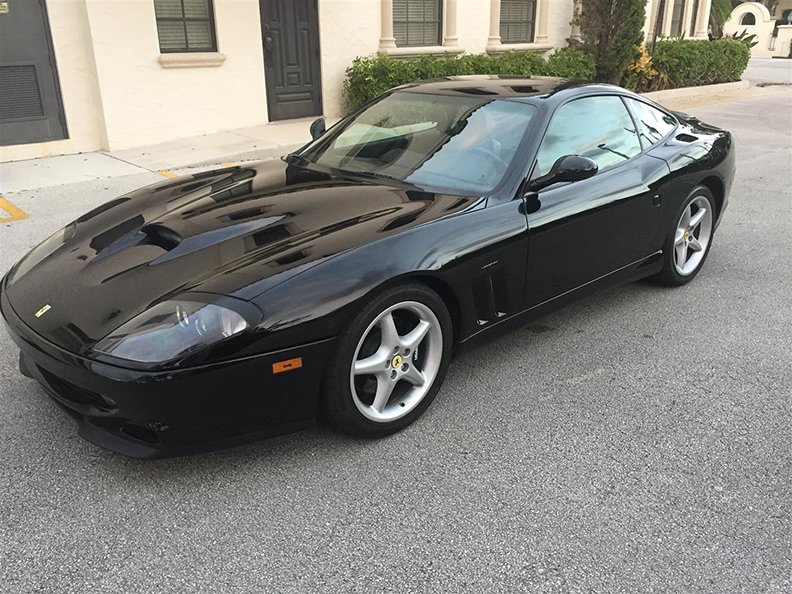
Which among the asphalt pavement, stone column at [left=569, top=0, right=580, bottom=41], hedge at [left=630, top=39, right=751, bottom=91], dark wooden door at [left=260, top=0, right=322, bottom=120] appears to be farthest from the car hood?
hedge at [left=630, top=39, right=751, bottom=91]

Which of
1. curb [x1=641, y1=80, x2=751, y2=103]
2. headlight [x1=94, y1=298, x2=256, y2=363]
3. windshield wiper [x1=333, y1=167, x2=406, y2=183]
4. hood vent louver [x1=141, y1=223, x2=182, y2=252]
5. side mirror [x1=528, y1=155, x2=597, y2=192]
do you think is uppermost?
side mirror [x1=528, y1=155, x2=597, y2=192]

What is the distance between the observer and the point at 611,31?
13.8 m

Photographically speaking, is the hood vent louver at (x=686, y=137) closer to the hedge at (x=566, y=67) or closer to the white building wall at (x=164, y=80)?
the hedge at (x=566, y=67)

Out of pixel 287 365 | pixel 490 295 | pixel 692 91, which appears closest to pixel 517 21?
pixel 692 91

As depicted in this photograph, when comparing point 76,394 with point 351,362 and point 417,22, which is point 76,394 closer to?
point 351,362

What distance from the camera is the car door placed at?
11.4 feet

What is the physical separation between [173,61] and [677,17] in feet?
49.3

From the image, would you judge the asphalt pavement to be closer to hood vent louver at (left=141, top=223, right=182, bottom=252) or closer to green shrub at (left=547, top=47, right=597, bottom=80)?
hood vent louver at (left=141, top=223, right=182, bottom=252)

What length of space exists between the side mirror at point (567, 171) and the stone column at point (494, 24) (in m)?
10.4

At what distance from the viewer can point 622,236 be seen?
394 cm

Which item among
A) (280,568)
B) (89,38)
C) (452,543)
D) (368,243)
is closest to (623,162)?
(368,243)

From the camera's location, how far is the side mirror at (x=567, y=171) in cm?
338

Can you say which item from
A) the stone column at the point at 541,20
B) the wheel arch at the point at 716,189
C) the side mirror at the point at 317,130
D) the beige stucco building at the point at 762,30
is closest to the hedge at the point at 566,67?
the stone column at the point at 541,20

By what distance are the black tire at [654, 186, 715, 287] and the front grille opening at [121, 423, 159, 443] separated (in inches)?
131
